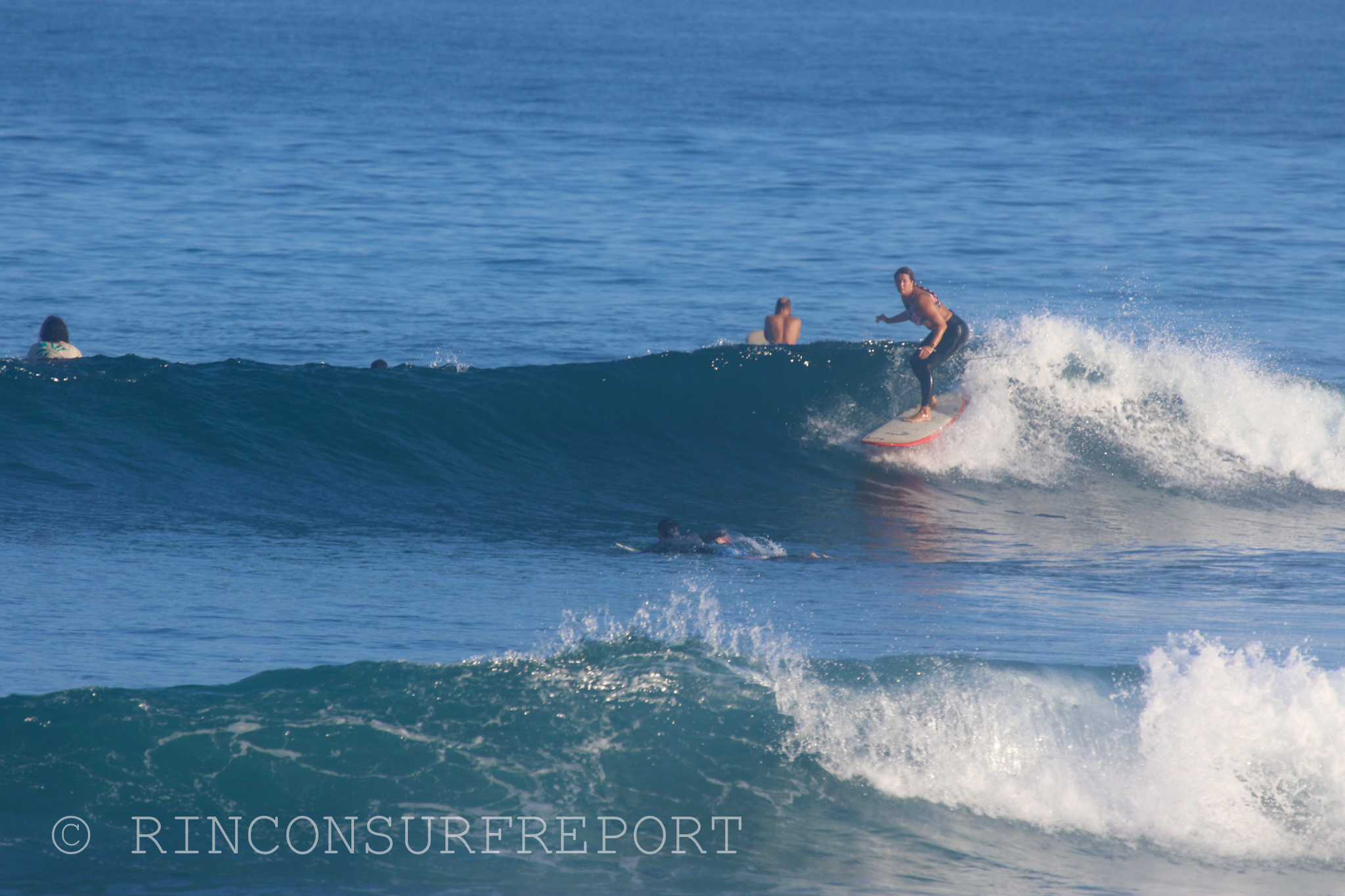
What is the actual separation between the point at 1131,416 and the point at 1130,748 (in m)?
8.78

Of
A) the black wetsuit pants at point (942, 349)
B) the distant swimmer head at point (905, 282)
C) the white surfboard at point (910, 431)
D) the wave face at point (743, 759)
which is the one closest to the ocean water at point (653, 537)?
the wave face at point (743, 759)

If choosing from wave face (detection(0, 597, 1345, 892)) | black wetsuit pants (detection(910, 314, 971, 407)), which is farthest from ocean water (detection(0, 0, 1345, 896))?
black wetsuit pants (detection(910, 314, 971, 407))

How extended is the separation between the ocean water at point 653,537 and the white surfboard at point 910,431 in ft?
0.52

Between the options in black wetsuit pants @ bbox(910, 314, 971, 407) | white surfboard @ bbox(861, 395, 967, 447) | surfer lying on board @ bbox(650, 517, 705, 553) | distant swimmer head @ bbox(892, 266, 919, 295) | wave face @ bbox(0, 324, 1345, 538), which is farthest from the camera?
white surfboard @ bbox(861, 395, 967, 447)

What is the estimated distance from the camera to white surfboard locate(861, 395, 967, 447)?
13.2 meters

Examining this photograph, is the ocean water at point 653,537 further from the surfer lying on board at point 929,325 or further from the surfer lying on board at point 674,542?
the surfer lying on board at point 929,325

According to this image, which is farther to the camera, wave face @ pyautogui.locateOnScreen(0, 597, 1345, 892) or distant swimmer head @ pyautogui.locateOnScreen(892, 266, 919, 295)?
distant swimmer head @ pyautogui.locateOnScreen(892, 266, 919, 295)

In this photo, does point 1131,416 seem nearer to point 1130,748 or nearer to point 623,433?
point 623,433

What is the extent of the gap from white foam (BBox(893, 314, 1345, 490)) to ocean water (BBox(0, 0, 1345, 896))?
59 millimetres

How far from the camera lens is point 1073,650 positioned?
7480 mm

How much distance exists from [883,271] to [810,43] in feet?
179

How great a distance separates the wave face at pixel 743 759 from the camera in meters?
5.78

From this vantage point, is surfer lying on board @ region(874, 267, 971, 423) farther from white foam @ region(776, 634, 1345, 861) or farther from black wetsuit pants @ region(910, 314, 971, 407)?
white foam @ region(776, 634, 1345, 861)

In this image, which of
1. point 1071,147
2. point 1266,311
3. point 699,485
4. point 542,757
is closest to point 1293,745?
point 542,757
